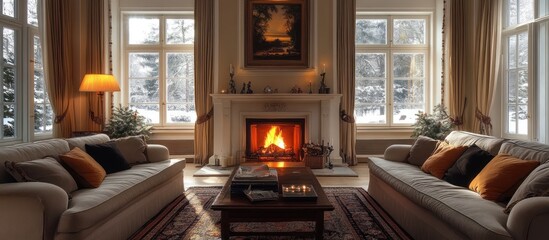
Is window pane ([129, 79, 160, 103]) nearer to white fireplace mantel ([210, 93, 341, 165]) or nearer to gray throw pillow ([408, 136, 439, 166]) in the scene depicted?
white fireplace mantel ([210, 93, 341, 165])

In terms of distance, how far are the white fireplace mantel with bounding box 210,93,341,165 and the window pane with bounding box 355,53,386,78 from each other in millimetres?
994

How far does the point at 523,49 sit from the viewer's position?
5.30m

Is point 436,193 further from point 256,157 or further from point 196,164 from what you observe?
point 196,164

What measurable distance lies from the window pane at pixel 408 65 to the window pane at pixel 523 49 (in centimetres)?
190

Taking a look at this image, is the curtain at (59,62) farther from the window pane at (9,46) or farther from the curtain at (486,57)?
the curtain at (486,57)

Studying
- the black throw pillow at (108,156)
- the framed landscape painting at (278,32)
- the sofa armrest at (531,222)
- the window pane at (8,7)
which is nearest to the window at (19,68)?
the window pane at (8,7)

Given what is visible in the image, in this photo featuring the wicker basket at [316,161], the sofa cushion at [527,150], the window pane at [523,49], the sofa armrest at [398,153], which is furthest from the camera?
the wicker basket at [316,161]

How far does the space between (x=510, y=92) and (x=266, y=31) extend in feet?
12.9

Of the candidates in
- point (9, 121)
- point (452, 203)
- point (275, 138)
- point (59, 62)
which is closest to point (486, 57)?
point (275, 138)

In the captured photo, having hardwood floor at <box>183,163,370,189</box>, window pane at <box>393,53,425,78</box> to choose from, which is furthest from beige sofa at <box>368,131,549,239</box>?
window pane at <box>393,53,425,78</box>

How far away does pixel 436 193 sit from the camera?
2.81 metres

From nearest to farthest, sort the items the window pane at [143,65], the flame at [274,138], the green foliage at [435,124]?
1. the green foliage at [435,124]
2. the flame at [274,138]
3. the window pane at [143,65]

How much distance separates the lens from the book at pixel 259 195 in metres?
2.72

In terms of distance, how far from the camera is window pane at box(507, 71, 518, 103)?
5.51 meters
